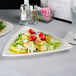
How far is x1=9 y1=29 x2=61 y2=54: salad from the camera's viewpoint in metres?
1.20

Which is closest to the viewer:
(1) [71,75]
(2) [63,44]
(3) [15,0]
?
(1) [71,75]

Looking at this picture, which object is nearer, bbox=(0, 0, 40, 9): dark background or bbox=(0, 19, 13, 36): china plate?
bbox=(0, 19, 13, 36): china plate

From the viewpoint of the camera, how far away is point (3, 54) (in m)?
1.17

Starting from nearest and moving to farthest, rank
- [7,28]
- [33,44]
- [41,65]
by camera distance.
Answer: [41,65] < [33,44] < [7,28]

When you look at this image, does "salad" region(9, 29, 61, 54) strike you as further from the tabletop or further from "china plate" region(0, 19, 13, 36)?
"china plate" region(0, 19, 13, 36)

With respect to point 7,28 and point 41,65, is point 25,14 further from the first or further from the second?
point 41,65

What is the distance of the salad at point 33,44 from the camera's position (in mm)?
1201

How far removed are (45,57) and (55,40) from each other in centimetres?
17

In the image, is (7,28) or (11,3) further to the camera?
(11,3)

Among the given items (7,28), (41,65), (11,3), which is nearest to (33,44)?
(41,65)

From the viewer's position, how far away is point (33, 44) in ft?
4.04

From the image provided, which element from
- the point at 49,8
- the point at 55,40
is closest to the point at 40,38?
the point at 55,40

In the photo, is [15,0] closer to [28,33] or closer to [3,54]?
[28,33]

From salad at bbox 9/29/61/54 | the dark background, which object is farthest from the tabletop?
the dark background
